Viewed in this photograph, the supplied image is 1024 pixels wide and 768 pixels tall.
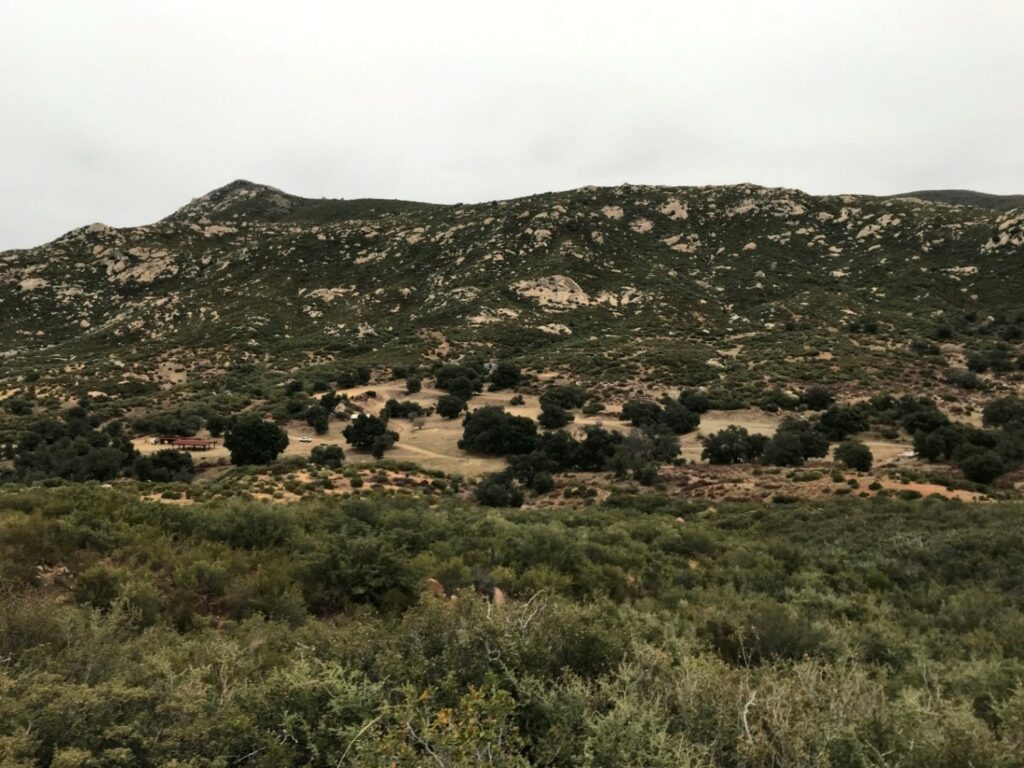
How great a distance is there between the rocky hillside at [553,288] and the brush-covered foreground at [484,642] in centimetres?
3835

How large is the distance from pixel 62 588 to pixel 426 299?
238ft

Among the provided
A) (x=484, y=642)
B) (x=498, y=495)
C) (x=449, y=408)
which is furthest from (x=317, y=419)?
(x=484, y=642)

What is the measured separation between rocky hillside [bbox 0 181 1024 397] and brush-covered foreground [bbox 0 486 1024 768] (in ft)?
126

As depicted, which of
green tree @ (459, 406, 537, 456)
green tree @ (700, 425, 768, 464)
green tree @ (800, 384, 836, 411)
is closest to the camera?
green tree @ (700, 425, 768, 464)

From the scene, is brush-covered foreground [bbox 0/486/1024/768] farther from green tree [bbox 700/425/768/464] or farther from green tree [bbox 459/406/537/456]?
green tree [bbox 459/406/537/456]

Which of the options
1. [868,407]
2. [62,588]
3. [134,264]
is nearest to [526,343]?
[868,407]

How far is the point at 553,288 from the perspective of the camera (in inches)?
3049

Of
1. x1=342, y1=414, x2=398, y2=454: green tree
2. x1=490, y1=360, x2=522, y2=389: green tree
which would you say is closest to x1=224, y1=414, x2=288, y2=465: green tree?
x1=342, y1=414, x2=398, y2=454: green tree

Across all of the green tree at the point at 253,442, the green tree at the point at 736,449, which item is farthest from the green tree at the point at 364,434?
the green tree at the point at 736,449

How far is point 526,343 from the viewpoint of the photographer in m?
65.2

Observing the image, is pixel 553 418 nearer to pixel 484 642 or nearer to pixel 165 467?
pixel 165 467

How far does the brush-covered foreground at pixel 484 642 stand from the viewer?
3879 mm

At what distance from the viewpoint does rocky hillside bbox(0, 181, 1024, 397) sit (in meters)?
57.7

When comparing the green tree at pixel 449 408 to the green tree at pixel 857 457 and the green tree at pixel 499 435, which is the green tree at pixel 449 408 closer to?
the green tree at pixel 499 435
